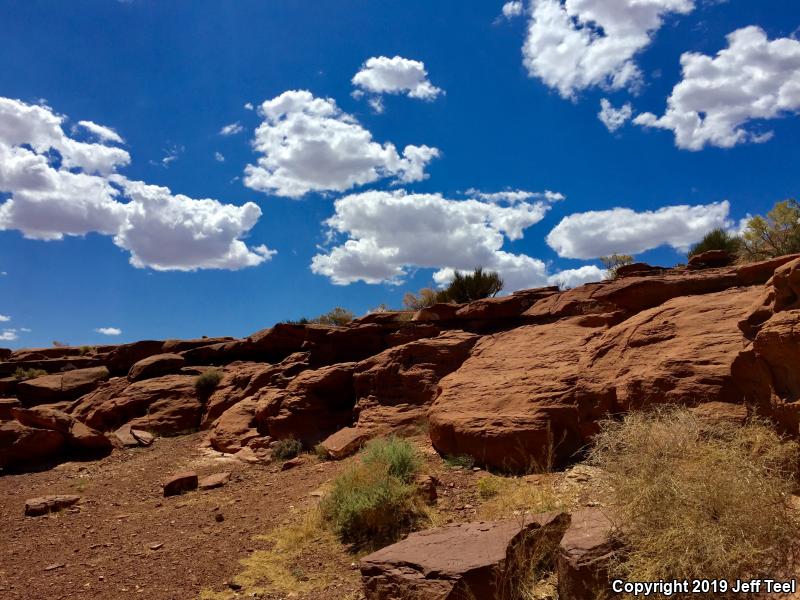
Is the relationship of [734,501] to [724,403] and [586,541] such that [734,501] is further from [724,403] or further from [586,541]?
[724,403]

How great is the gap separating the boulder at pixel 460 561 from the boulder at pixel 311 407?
7990 mm

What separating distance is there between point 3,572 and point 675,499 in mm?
7921

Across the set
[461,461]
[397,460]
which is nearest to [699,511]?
[397,460]

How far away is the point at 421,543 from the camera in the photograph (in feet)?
17.0

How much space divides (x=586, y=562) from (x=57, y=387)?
2060 cm

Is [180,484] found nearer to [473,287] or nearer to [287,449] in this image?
[287,449]

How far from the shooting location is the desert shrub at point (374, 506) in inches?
265

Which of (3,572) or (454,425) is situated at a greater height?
(454,425)

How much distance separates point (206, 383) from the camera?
17.0 m

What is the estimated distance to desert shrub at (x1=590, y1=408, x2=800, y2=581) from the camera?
3.65 metres

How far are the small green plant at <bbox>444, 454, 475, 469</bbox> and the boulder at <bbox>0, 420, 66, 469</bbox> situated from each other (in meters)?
10.5

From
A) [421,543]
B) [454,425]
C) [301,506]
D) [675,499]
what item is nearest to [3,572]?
[301,506]

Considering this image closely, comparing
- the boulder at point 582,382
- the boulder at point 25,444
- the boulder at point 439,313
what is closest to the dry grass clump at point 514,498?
the boulder at point 582,382

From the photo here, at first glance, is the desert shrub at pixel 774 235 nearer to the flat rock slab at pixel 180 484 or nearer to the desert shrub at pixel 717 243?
the desert shrub at pixel 717 243
